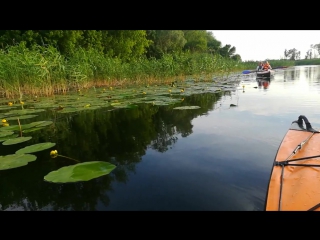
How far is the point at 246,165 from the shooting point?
210 centimetres

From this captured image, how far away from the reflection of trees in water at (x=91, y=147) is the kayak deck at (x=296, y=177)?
1125mm

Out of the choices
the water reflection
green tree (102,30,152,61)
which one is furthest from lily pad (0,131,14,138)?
green tree (102,30,152,61)

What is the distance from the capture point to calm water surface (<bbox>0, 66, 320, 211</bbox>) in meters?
1.59

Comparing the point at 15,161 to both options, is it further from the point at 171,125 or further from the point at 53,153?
the point at 171,125

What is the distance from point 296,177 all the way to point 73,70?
25.8 feet

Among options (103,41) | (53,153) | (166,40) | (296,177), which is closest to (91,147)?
(53,153)

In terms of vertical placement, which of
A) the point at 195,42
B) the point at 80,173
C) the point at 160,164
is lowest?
the point at 160,164

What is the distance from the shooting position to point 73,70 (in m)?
8.00

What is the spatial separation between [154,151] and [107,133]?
1.01m

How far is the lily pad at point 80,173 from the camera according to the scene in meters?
1.74

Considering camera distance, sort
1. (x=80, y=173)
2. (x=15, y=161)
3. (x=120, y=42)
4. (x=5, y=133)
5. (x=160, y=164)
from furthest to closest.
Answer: (x=120, y=42) < (x=5, y=133) < (x=160, y=164) < (x=15, y=161) < (x=80, y=173)
